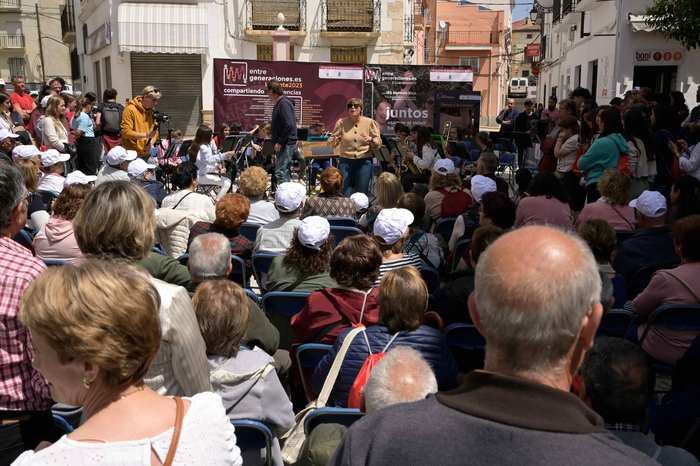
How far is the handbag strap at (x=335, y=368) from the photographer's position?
274cm

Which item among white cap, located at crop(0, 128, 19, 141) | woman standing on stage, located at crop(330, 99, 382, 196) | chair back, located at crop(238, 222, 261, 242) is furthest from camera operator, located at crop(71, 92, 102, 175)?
chair back, located at crop(238, 222, 261, 242)

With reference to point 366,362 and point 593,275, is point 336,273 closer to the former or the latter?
point 366,362

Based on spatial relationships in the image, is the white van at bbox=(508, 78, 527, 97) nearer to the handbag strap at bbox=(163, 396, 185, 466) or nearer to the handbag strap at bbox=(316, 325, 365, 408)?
the handbag strap at bbox=(316, 325, 365, 408)

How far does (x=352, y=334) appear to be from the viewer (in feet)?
9.50

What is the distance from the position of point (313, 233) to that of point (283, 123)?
21.1 feet

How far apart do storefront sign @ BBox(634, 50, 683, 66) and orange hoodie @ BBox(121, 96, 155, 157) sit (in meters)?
14.3

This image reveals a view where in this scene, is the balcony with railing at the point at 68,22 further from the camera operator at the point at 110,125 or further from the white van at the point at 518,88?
the white van at the point at 518,88

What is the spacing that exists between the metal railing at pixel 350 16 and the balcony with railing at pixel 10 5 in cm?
3012

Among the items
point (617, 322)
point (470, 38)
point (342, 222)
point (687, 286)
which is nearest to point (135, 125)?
point (342, 222)

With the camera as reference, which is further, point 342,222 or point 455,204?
point 455,204

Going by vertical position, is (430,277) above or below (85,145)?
below

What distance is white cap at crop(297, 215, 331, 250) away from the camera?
13.5 feet

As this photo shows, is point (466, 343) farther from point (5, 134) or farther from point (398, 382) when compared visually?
point (5, 134)

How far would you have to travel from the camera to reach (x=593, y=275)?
1294 millimetres
